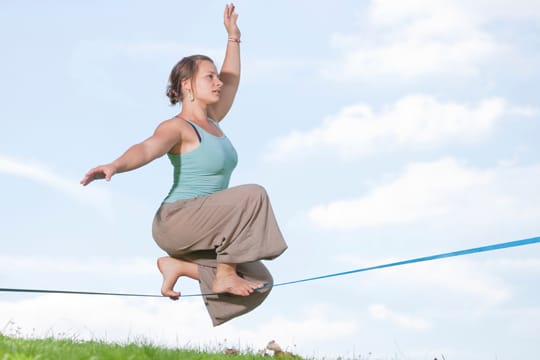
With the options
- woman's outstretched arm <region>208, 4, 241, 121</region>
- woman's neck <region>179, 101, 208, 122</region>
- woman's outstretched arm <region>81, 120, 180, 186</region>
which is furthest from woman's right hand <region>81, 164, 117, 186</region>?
woman's outstretched arm <region>208, 4, 241, 121</region>

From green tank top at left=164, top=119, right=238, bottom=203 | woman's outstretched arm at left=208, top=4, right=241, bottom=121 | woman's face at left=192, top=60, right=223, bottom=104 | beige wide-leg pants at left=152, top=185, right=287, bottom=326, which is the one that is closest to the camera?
beige wide-leg pants at left=152, top=185, right=287, bottom=326

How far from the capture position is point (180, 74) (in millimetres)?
5754

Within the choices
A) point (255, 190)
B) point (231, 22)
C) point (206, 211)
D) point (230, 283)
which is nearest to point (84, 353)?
point (230, 283)

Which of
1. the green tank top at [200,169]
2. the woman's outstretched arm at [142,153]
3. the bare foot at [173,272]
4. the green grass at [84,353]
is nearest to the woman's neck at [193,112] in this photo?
the green tank top at [200,169]

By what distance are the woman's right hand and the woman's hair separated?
1.16 metres

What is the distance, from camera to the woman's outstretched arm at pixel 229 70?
20.0ft

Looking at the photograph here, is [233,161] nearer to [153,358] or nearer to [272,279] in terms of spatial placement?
[272,279]

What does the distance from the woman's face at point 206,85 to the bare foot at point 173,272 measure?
3.75 feet

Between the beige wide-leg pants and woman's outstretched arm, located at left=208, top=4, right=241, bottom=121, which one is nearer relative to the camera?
the beige wide-leg pants

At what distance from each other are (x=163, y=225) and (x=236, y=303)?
0.72 meters

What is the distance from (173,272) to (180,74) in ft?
4.57

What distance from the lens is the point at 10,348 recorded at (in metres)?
4.15

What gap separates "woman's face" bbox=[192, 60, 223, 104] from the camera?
5.70m

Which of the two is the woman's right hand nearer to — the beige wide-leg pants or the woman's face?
the beige wide-leg pants
